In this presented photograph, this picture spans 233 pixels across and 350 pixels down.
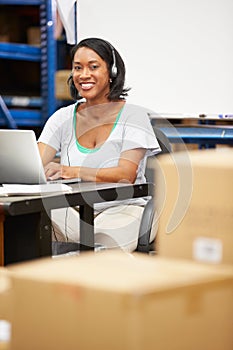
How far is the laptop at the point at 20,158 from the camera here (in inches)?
104

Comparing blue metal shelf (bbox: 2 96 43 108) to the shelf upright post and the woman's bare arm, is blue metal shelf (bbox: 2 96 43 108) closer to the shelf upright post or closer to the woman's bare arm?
the shelf upright post

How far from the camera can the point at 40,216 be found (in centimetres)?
248

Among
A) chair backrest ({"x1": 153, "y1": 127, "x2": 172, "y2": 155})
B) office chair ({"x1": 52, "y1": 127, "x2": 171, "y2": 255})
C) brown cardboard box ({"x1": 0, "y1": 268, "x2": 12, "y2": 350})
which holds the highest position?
chair backrest ({"x1": 153, "y1": 127, "x2": 172, "y2": 155})

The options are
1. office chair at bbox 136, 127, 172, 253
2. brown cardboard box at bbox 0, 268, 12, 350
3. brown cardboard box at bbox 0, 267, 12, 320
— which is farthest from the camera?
office chair at bbox 136, 127, 172, 253

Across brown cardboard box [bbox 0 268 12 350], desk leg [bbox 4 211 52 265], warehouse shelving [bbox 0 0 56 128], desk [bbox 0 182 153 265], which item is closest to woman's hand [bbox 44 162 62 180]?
desk [bbox 0 182 153 265]

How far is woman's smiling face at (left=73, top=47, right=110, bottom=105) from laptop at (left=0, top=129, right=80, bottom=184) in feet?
2.24

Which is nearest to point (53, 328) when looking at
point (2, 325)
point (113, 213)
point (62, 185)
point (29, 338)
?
point (29, 338)

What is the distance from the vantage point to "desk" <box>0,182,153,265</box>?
2.40 m

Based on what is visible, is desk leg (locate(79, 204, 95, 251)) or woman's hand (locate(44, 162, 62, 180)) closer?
desk leg (locate(79, 204, 95, 251))

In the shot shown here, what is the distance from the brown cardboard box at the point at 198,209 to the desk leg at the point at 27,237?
0.92 metres

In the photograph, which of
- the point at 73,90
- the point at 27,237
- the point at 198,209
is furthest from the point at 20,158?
the point at 198,209

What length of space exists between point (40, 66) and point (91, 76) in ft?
7.52

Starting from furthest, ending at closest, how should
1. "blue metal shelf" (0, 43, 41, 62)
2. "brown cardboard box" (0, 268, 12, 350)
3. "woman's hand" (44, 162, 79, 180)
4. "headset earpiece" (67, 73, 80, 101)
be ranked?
"blue metal shelf" (0, 43, 41, 62) < "headset earpiece" (67, 73, 80, 101) < "woman's hand" (44, 162, 79, 180) < "brown cardboard box" (0, 268, 12, 350)

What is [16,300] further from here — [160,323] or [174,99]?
[174,99]
